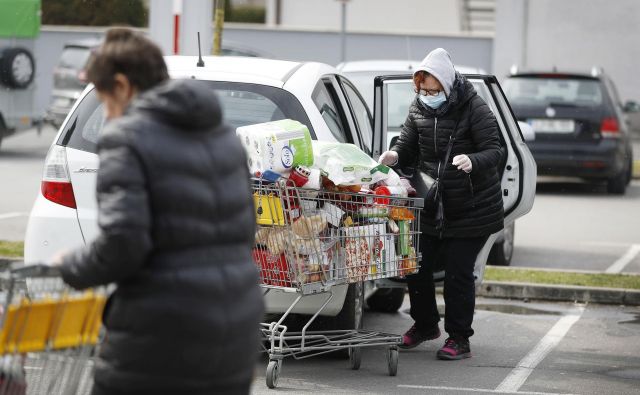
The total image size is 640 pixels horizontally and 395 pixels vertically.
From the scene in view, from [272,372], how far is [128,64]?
10.9ft

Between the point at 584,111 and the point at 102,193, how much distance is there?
1454cm

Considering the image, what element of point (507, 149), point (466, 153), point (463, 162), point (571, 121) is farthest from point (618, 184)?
point (463, 162)

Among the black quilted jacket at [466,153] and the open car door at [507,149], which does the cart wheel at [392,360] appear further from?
the open car door at [507,149]

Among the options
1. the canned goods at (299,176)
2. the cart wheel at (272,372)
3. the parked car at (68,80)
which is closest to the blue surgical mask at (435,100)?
the canned goods at (299,176)

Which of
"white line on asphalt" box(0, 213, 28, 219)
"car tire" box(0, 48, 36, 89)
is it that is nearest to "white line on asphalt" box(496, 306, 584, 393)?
"white line on asphalt" box(0, 213, 28, 219)

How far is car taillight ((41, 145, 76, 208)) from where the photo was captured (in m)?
6.82

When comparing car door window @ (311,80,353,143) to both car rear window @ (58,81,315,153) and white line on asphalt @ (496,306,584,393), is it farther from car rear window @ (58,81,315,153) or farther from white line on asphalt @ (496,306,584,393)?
white line on asphalt @ (496,306,584,393)

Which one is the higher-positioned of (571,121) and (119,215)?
(119,215)

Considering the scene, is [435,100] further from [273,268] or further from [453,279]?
[273,268]

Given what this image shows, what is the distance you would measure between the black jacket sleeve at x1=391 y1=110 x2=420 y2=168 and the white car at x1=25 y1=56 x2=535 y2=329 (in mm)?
316

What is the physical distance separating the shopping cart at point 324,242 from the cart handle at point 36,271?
270cm

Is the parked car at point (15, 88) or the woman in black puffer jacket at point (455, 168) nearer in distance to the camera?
the woman in black puffer jacket at point (455, 168)

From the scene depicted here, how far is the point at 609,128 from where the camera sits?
57.2 feet

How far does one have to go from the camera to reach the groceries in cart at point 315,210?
20.8 feet
